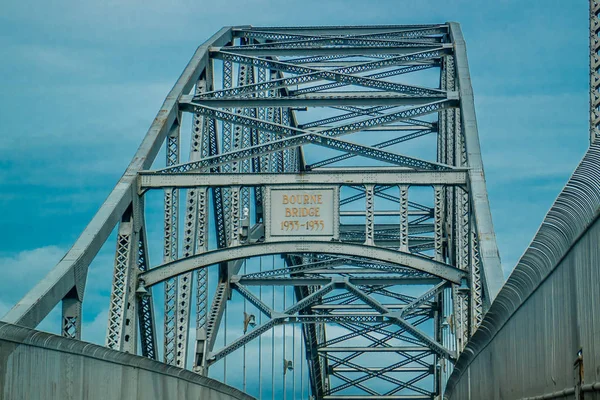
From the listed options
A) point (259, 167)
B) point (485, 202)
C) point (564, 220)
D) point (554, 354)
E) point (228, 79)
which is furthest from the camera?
point (259, 167)

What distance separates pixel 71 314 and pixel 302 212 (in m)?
5.48

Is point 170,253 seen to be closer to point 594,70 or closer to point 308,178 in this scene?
point 308,178

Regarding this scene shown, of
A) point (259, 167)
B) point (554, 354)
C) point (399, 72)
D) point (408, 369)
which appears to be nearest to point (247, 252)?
point (259, 167)

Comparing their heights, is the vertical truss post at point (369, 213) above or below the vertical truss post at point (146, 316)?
above

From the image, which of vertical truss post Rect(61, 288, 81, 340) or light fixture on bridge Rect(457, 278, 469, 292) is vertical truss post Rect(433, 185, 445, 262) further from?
vertical truss post Rect(61, 288, 81, 340)

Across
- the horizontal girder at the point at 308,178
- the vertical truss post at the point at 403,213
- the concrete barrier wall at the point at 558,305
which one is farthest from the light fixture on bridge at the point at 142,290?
the concrete barrier wall at the point at 558,305

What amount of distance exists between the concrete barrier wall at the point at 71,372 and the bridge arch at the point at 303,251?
9.48 m

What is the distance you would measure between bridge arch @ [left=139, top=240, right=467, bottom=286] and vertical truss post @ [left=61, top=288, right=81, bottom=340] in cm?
306

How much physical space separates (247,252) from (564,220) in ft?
57.0

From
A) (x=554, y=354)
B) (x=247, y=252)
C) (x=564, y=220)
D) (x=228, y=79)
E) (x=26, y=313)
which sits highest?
(x=228, y=79)

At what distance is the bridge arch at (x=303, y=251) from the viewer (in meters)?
23.1

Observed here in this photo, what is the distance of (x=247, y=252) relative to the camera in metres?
23.6

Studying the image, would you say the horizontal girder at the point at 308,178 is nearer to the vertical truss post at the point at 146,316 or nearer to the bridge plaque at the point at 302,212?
the bridge plaque at the point at 302,212

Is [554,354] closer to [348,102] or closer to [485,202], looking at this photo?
[485,202]
